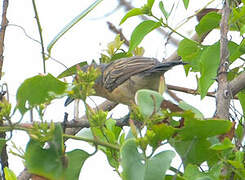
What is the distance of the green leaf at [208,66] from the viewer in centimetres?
217

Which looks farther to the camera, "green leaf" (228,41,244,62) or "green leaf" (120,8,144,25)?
"green leaf" (120,8,144,25)

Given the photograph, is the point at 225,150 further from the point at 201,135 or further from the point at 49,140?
the point at 49,140

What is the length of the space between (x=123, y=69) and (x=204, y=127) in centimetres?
274

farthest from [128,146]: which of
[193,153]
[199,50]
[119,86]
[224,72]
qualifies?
[119,86]

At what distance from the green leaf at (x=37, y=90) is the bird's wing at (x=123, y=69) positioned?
6.87 ft

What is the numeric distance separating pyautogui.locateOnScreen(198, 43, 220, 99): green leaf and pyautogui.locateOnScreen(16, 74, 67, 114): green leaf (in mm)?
640

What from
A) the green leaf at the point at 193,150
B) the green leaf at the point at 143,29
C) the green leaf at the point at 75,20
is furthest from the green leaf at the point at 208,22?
the green leaf at the point at 193,150

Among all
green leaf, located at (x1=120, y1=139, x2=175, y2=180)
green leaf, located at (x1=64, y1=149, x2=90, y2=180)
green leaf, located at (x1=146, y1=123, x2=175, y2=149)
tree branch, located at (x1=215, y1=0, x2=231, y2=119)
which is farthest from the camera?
tree branch, located at (x1=215, y1=0, x2=231, y2=119)

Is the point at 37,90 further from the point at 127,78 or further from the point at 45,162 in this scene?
the point at 127,78

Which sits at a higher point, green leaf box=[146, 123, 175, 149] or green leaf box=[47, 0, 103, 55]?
green leaf box=[47, 0, 103, 55]

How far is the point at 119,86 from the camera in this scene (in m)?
4.44

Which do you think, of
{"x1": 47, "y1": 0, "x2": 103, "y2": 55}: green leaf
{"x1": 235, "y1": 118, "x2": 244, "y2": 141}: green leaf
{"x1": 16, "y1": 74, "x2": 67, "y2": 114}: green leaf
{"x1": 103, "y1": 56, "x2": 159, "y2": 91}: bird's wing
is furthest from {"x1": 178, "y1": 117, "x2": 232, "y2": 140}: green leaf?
{"x1": 103, "y1": 56, "x2": 159, "y2": 91}: bird's wing

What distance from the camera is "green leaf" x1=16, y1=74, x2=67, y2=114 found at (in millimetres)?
1729

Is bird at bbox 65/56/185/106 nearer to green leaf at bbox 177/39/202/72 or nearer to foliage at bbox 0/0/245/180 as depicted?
green leaf at bbox 177/39/202/72
